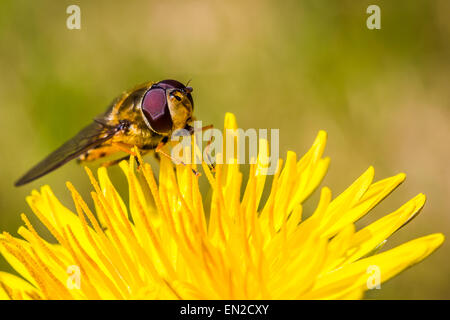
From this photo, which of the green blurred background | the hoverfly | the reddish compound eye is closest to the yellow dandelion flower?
the hoverfly

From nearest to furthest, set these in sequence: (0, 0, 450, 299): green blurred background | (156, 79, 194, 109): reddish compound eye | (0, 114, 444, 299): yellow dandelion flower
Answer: (0, 114, 444, 299): yellow dandelion flower → (156, 79, 194, 109): reddish compound eye → (0, 0, 450, 299): green blurred background

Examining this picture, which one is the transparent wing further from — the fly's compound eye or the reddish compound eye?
the reddish compound eye

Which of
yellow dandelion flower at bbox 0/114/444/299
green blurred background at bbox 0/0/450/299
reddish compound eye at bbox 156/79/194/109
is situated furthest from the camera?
green blurred background at bbox 0/0/450/299

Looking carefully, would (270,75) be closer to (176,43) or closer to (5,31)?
(176,43)

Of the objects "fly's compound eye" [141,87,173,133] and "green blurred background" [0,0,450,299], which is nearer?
"fly's compound eye" [141,87,173,133]

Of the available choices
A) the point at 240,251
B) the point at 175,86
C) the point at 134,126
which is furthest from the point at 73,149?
the point at 240,251

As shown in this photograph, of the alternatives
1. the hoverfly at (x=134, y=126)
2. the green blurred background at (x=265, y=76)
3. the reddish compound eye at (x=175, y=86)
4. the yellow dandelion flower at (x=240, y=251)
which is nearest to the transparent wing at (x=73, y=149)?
the hoverfly at (x=134, y=126)

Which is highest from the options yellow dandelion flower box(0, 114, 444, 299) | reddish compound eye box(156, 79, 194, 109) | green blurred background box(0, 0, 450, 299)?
green blurred background box(0, 0, 450, 299)
